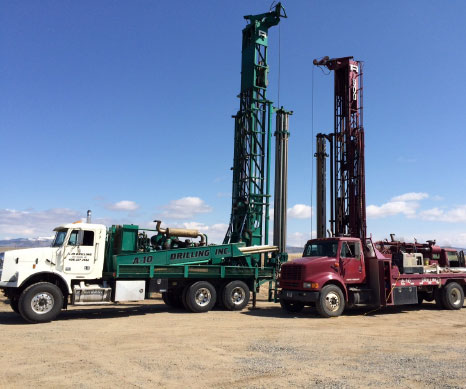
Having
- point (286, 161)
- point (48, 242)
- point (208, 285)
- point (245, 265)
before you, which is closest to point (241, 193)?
point (286, 161)

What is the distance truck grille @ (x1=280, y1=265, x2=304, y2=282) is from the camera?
14.2m

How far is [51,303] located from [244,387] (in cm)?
806

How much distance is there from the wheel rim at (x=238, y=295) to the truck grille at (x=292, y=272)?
1.73m

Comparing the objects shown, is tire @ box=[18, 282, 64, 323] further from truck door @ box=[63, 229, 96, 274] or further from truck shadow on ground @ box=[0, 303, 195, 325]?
truck door @ box=[63, 229, 96, 274]

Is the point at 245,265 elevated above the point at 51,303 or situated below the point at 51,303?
above

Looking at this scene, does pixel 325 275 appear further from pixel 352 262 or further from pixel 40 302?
pixel 40 302

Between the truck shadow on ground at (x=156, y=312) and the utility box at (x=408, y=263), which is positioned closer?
the truck shadow on ground at (x=156, y=312)

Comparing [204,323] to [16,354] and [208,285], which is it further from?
[16,354]

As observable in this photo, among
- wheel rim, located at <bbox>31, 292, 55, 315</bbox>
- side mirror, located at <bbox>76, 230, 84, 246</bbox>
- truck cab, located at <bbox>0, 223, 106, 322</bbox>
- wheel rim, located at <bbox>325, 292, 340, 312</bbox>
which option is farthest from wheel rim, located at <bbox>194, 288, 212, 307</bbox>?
wheel rim, located at <bbox>31, 292, 55, 315</bbox>

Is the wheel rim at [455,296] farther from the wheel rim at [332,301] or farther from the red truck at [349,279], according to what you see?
the wheel rim at [332,301]

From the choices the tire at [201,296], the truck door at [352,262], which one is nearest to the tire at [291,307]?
the truck door at [352,262]

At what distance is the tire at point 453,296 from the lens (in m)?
16.3

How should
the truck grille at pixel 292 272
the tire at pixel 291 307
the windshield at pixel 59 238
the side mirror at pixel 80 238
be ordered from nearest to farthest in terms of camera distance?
the windshield at pixel 59 238, the side mirror at pixel 80 238, the truck grille at pixel 292 272, the tire at pixel 291 307

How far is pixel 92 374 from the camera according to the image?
6922mm
